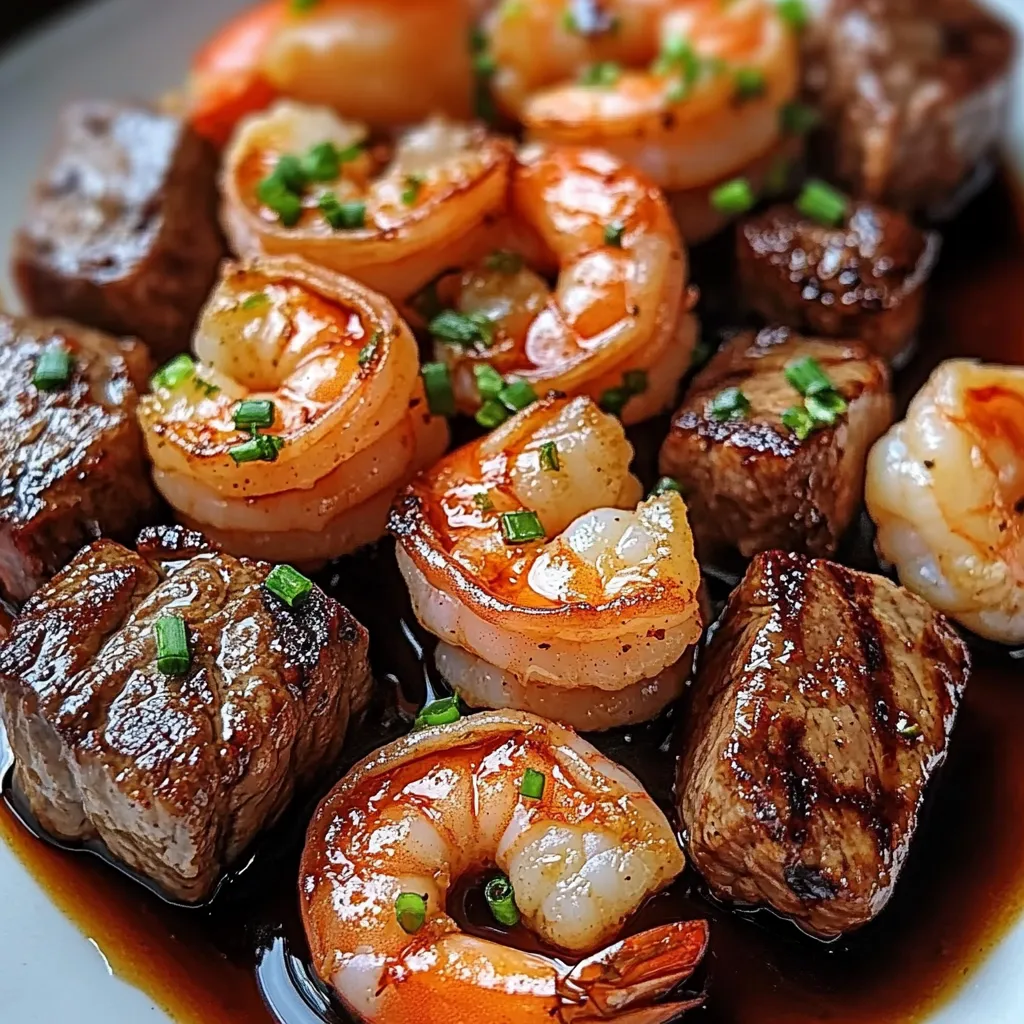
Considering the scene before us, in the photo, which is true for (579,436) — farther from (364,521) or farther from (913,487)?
(913,487)

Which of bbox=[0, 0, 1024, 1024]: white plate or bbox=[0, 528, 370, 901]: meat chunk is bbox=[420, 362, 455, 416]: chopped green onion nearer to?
bbox=[0, 528, 370, 901]: meat chunk

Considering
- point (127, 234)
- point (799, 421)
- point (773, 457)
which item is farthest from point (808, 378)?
A: point (127, 234)

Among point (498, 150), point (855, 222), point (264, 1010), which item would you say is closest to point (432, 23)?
point (498, 150)

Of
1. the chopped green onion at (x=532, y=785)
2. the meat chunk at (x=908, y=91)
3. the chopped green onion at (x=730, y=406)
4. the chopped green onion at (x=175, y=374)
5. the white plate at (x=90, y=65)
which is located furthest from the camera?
the white plate at (x=90, y=65)

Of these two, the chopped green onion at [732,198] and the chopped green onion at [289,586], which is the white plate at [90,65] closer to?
the chopped green onion at [732,198]

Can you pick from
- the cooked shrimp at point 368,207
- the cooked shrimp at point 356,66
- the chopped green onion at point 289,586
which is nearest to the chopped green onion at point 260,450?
the chopped green onion at point 289,586

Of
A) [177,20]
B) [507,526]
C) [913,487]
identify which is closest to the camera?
[507,526]
